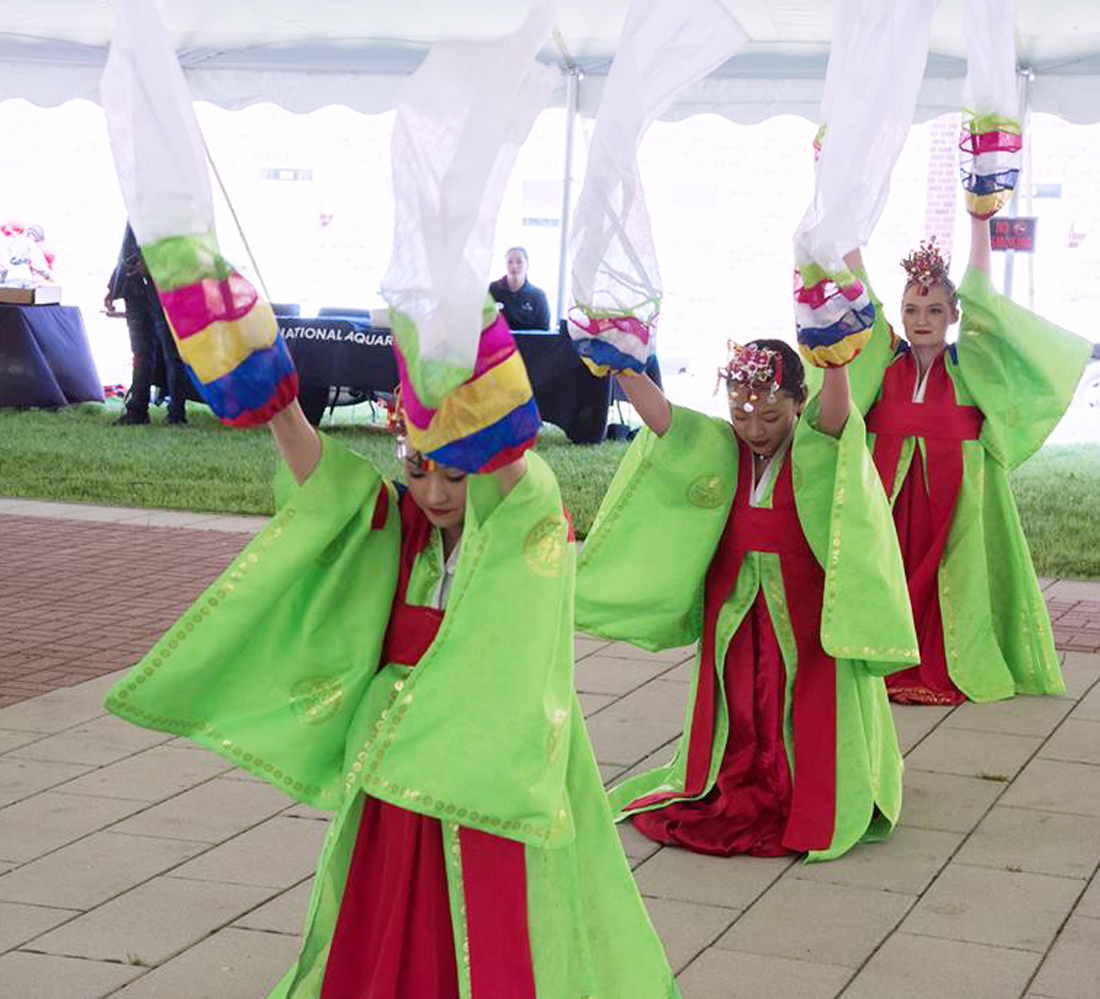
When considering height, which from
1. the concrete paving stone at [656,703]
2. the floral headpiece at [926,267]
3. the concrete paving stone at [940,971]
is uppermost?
the floral headpiece at [926,267]

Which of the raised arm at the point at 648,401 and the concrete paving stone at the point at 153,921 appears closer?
the concrete paving stone at the point at 153,921

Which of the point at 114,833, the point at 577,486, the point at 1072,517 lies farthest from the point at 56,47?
the point at 114,833

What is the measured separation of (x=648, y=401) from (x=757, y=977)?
1305 mm

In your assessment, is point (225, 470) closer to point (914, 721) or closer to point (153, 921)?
point (914, 721)

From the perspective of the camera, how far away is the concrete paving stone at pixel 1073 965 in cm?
338

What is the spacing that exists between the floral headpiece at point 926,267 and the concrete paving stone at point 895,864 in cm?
203

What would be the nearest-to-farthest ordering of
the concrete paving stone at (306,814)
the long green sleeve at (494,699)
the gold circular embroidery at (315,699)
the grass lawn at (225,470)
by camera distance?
the long green sleeve at (494,699) → the gold circular embroidery at (315,699) → the concrete paving stone at (306,814) → the grass lawn at (225,470)

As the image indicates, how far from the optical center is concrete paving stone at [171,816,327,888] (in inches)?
155

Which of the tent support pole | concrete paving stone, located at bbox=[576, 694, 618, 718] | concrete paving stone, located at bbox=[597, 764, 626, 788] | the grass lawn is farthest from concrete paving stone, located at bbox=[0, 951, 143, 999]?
the tent support pole

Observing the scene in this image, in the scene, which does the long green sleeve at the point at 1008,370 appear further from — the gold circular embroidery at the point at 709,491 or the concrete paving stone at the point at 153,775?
the concrete paving stone at the point at 153,775

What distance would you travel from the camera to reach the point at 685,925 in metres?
3.71

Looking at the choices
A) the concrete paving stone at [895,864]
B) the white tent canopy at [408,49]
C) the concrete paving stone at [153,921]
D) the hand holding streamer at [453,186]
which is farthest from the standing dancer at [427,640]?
the white tent canopy at [408,49]

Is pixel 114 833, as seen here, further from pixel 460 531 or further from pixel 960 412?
pixel 960 412

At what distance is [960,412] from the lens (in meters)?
5.83
